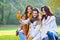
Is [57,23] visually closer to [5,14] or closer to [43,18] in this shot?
[43,18]

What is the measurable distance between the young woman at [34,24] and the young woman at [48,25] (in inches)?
3.6

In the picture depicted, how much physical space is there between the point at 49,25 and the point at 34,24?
271mm

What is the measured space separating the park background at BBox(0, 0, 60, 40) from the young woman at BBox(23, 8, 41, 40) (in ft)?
0.47

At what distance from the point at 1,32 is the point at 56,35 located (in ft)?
3.28

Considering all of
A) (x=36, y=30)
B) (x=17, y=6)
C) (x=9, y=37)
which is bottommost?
(x=9, y=37)

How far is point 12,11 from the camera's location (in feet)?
11.8

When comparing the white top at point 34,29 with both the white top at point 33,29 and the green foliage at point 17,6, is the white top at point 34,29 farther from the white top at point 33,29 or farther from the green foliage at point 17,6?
the green foliage at point 17,6

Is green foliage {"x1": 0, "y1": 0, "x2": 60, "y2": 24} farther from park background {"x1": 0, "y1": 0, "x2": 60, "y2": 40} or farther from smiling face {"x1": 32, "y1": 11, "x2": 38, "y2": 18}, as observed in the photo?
smiling face {"x1": 32, "y1": 11, "x2": 38, "y2": 18}

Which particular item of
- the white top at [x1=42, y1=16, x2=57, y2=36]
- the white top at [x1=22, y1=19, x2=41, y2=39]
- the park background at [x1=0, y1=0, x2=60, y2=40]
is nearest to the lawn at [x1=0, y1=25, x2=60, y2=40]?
the park background at [x1=0, y1=0, x2=60, y2=40]

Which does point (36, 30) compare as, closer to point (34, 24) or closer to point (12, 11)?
point (34, 24)

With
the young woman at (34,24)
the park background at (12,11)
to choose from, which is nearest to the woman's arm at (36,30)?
the young woman at (34,24)

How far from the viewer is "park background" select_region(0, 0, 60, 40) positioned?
358 centimetres

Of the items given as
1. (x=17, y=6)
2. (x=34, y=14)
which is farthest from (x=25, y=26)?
(x=17, y=6)

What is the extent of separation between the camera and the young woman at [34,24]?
11.7 ft
